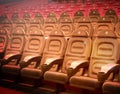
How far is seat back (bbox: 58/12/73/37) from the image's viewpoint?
2.51 metres

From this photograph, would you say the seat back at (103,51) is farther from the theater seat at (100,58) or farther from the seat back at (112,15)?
the seat back at (112,15)

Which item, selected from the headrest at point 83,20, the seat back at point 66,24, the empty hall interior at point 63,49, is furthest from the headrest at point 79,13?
the headrest at point 83,20

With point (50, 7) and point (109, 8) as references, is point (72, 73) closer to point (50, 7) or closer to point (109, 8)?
point (109, 8)

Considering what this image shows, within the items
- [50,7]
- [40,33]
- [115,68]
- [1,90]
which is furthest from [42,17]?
[115,68]

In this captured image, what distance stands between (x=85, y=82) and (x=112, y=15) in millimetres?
1083

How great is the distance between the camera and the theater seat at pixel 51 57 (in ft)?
6.61

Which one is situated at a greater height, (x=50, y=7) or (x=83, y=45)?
(x=50, y=7)

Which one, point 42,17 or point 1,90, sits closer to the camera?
point 1,90

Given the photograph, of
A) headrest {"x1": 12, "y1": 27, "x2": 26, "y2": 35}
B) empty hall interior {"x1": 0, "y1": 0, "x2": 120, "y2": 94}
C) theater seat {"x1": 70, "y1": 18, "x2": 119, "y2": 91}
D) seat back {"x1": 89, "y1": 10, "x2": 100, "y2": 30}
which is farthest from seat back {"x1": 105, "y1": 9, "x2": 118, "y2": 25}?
headrest {"x1": 12, "y1": 27, "x2": 26, "y2": 35}

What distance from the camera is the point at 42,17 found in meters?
2.94

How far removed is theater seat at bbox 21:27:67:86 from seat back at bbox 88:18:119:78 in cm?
35

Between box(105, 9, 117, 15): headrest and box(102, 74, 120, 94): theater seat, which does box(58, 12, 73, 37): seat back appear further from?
box(102, 74, 120, 94): theater seat

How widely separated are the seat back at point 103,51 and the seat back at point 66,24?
0.55m

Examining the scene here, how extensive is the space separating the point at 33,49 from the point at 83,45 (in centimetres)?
63
